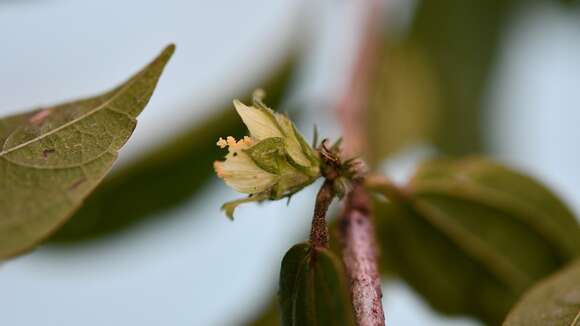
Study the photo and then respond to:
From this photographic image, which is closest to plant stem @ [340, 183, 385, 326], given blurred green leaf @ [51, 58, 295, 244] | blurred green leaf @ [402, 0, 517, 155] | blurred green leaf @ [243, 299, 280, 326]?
blurred green leaf @ [243, 299, 280, 326]

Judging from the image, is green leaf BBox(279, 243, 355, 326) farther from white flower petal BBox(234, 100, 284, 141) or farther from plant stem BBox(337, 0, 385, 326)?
white flower petal BBox(234, 100, 284, 141)

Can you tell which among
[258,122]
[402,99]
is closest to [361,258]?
[258,122]

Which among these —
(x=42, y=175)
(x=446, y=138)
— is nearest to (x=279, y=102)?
(x=446, y=138)

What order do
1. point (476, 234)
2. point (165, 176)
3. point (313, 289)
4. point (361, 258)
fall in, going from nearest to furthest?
point (313, 289) < point (361, 258) < point (476, 234) < point (165, 176)

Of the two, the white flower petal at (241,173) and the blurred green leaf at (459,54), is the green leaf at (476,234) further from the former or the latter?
the blurred green leaf at (459,54)

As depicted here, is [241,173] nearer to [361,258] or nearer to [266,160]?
[266,160]

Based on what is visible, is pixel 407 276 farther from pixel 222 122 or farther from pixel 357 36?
pixel 357 36

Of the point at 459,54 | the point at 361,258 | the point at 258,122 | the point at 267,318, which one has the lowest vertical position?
the point at 267,318
